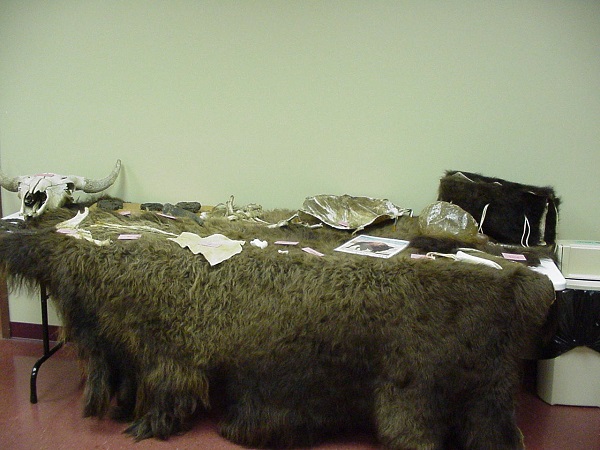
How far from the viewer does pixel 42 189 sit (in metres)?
2.62

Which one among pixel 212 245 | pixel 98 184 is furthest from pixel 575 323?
pixel 98 184

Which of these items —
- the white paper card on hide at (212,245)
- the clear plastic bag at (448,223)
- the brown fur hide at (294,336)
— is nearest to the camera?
the brown fur hide at (294,336)

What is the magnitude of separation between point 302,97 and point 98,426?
189 centimetres

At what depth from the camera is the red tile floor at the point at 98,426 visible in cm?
217

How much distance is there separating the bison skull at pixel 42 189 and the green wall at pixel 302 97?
34 cm

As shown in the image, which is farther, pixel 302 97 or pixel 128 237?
pixel 302 97

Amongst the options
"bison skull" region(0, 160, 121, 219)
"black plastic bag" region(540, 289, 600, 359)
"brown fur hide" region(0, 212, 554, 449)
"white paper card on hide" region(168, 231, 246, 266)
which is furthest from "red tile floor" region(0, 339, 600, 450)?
"bison skull" region(0, 160, 121, 219)

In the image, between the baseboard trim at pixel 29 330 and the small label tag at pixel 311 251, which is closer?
the small label tag at pixel 311 251

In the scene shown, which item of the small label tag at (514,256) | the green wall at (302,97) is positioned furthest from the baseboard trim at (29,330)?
the small label tag at (514,256)

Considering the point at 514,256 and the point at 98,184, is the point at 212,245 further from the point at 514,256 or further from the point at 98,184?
the point at 514,256

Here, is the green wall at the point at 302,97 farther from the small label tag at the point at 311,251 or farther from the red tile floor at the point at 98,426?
the red tile floor at the point at 98,426

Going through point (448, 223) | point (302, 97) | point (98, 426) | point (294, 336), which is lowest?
point (98, 426)

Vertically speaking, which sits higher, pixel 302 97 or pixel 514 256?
pixel 302 97

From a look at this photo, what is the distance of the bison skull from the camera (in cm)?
259
